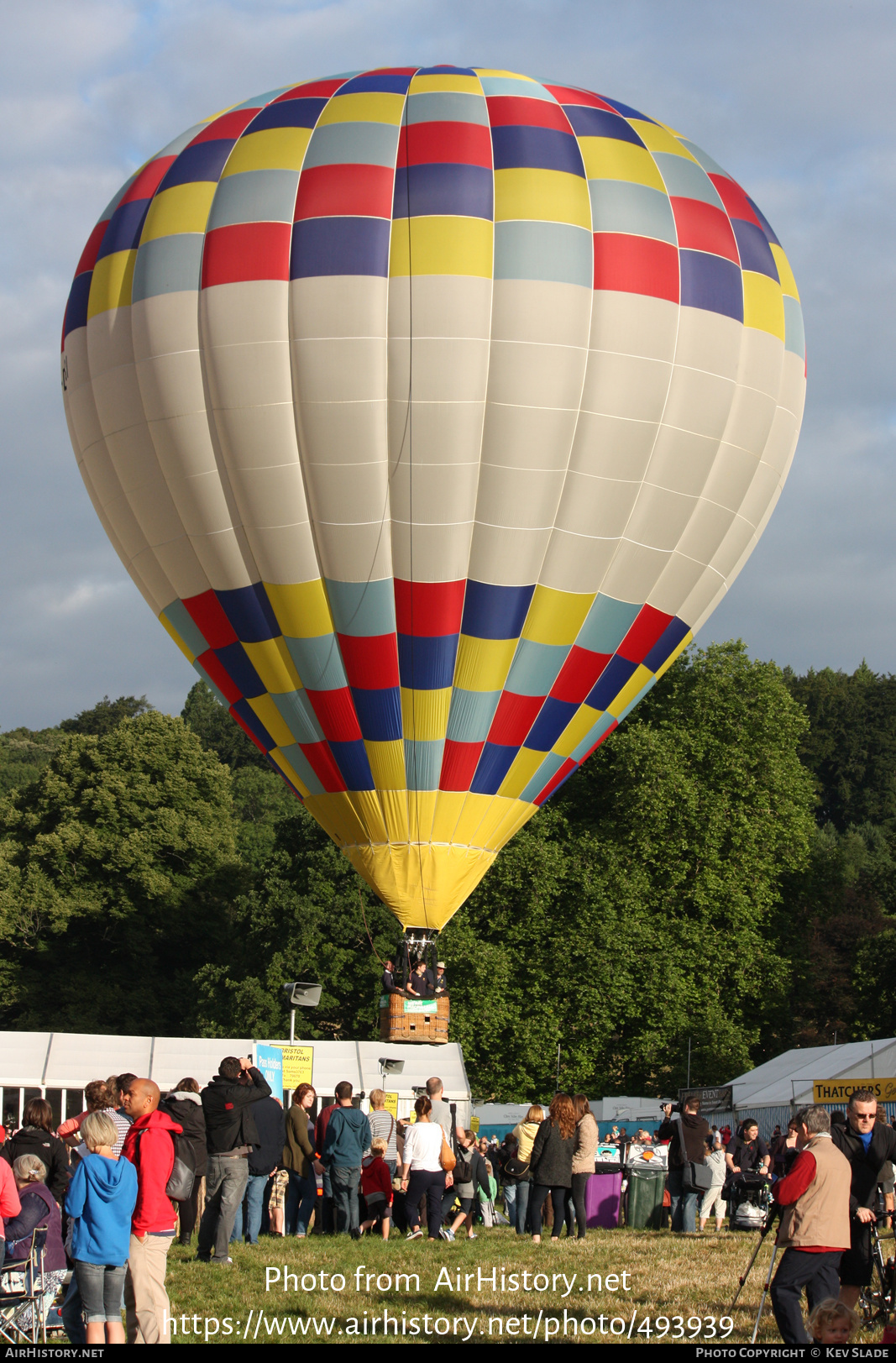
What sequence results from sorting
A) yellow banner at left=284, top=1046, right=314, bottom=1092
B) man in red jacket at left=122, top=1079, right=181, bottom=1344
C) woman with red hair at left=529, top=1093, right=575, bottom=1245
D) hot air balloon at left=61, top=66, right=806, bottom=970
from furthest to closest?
yellow banner at left=284, top=1046, right=314, bottom=1092 < hot air balloon at left=61, top=66, right=806, bottom=970 < woman with red hair at left=529, top=1093, right=575, bottom=1245 < man in red jacket at left=122, top=1079, right=181, bottom=1344

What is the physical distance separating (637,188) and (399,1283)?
11.2 m

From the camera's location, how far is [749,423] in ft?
52.0

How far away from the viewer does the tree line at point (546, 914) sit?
95.9 feet

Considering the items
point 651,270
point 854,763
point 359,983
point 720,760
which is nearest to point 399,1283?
point 651,270

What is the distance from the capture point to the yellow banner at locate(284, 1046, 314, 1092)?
1488cm

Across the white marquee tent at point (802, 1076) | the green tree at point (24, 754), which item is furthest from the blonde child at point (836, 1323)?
the green tree at point (24, 754)

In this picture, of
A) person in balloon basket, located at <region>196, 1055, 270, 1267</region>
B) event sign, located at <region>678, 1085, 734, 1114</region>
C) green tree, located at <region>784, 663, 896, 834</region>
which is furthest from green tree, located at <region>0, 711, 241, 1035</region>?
green tree, located at <region>784, 663, 896, 834</region>

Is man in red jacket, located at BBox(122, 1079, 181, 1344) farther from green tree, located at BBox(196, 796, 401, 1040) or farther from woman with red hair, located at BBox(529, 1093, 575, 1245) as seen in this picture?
green tree, located at BBox(196, 796, 401, 1040)

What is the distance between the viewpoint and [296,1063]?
15.0 meters

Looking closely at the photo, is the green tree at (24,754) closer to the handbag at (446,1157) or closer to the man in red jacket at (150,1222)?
the handbag at (446,1157)

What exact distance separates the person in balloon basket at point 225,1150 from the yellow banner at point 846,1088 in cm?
1122

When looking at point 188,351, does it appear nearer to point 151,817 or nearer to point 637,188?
point 637,188

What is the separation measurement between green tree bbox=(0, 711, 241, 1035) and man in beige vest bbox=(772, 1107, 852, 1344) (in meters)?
30.4
